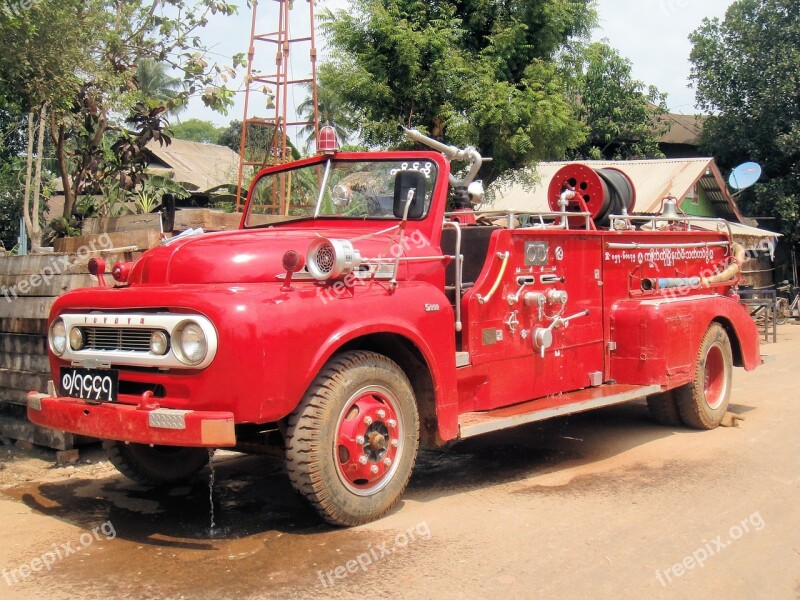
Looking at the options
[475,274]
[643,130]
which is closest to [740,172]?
[643,130]

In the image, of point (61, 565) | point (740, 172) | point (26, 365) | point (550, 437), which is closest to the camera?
point (61, 565)

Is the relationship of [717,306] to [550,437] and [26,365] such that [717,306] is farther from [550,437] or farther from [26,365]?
[26,365]

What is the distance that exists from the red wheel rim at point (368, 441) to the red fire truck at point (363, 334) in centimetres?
1

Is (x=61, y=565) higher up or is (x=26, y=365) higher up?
(x=26, y=365)

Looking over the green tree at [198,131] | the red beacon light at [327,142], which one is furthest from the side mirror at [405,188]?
the green tree at [198,131]

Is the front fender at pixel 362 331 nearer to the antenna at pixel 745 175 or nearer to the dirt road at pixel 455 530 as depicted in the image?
the dirt road at pixel 455 530

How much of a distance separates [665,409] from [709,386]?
1.99 feet

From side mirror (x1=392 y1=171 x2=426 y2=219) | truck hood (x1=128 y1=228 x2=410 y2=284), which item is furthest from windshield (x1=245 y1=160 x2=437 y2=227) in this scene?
truck hood (x1=128 y1=228 x2=410 y2=284)

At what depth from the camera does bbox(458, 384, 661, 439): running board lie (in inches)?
201

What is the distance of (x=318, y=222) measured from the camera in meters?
5.61

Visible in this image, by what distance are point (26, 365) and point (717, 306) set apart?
235 inches

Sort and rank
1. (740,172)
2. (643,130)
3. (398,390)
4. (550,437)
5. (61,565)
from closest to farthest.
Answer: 1. (61,565)
2. (398,390)
3. (550,437)
4. (740,172)
5. (643,130)

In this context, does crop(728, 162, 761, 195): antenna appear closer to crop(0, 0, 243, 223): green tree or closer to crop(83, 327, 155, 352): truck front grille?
crop(0, 0, 243, 223): green tree

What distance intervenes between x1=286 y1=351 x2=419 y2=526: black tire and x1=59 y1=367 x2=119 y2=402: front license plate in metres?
0.97
